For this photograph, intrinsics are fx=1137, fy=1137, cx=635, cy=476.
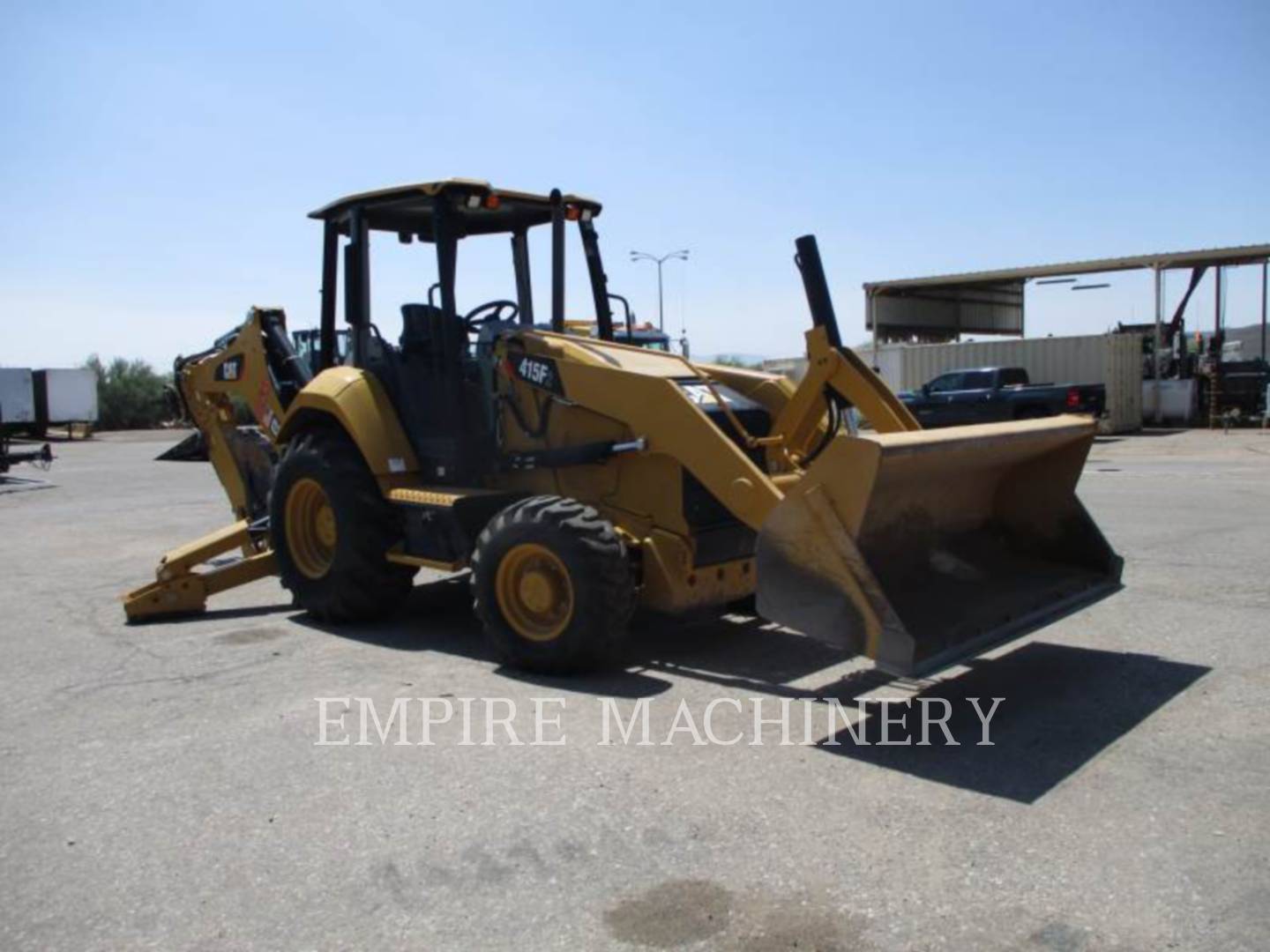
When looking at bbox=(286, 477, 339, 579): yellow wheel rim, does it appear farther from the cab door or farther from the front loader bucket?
the cab door

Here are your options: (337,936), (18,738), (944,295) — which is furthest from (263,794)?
(944,295)

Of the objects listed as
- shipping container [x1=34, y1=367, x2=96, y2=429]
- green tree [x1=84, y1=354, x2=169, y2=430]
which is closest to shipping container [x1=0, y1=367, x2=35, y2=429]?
shipping container [x1=34, y1=367, x2=96, y2=429]

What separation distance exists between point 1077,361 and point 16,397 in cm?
2751

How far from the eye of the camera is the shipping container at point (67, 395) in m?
32.6

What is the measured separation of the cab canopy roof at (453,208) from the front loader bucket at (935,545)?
3280mm

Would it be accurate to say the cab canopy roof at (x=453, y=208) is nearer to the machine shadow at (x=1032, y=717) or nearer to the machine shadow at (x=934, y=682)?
Answer: the machine shadow at (x=934, y=682)

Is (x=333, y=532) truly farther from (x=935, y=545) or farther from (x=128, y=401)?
(x=128, y=401)

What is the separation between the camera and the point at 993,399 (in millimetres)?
26219

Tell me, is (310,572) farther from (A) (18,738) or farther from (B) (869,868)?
(B) (869,868)

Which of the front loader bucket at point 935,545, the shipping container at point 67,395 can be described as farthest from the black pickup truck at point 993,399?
the shipping container at point 67,395

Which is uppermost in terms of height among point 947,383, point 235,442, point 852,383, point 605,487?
point 947,383

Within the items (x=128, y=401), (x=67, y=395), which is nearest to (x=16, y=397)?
(x=67, y=395)

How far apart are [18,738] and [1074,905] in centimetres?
475

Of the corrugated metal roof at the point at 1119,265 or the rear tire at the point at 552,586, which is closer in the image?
the rear tire at the point at 552,586
